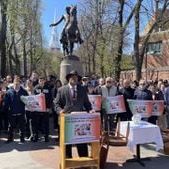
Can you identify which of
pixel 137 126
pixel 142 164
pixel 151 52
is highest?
pixel 151 52

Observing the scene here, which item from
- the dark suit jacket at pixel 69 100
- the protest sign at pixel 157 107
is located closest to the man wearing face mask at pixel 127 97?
the protest sign at pixel 157 107

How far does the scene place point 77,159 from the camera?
33.9 feet

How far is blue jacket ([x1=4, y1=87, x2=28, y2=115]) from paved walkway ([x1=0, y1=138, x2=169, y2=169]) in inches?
36.9

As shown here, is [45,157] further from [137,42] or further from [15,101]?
[137,42]

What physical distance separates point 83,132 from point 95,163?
2.32 ft

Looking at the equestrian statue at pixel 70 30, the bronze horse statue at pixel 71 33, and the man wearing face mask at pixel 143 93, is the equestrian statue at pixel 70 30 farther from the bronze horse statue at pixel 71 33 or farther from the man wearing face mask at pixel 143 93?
the man wearing face mask at pixel 143 93

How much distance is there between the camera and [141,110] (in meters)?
14.5

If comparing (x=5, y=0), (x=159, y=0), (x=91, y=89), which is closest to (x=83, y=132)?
(x=91, y=89)

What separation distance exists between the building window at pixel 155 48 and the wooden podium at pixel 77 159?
52623mm

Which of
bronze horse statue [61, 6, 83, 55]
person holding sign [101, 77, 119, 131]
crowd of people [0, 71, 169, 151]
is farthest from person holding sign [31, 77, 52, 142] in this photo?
bronze horse statue [61, 6, 83, 55]

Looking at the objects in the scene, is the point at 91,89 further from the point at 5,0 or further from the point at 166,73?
the point at 166,73

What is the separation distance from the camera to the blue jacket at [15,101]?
14.5 m

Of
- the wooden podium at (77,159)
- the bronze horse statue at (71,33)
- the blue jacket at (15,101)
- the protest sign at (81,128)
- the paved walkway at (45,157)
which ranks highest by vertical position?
the bronze horse statue at (71,33)

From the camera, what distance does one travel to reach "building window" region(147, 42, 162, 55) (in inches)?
2451
